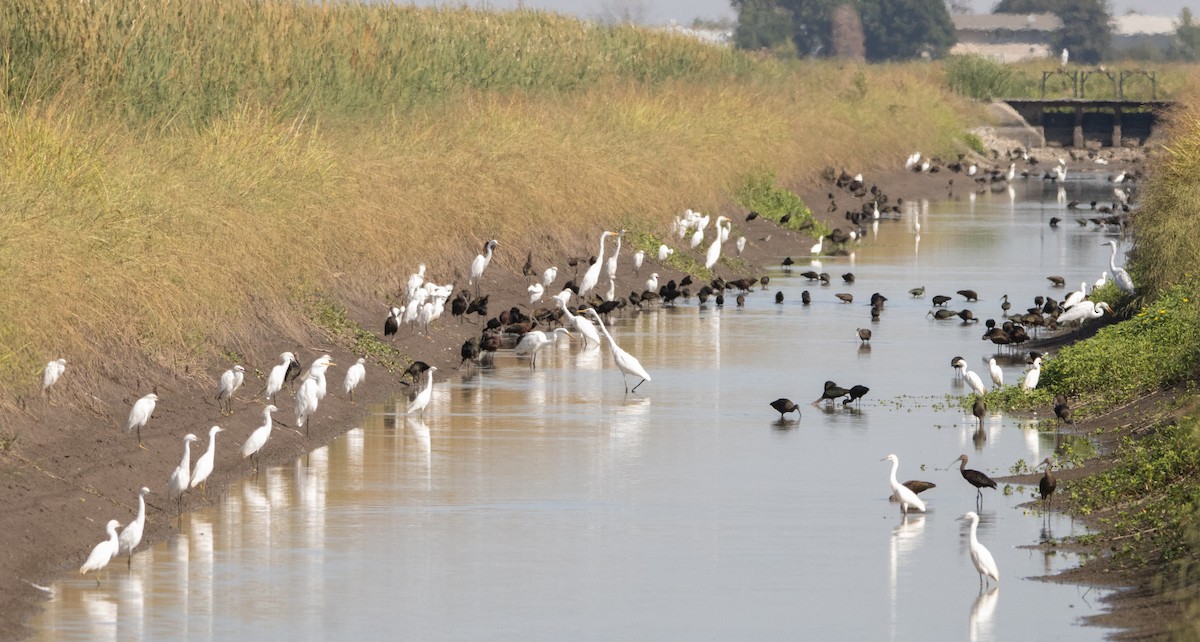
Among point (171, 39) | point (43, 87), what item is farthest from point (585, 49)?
point (43, 87)

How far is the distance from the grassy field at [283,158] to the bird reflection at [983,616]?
22.2 ft

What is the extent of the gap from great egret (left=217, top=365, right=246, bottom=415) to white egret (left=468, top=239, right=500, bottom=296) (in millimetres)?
9036

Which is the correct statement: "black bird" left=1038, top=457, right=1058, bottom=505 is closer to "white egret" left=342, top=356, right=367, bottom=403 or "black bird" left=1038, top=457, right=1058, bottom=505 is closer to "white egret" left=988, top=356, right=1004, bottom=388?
"white egret" left=988, top=356, right=1004, bottom=388

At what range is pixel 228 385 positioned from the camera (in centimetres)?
1645

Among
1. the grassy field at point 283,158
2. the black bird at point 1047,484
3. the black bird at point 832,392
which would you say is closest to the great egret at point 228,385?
the grassy field at point 283,158

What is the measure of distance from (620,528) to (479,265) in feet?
40.0

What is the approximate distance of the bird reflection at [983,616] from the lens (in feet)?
36.5

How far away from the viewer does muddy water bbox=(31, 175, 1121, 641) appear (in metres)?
→ 11.4

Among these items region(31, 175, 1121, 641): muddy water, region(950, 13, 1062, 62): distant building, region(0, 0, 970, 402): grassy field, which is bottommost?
region(31, 175, 1121, 641): muddy water

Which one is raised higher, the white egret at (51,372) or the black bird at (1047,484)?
the white egret at (51,372)

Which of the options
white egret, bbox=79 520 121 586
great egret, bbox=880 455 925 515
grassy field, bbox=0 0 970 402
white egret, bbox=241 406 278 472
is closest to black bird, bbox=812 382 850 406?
great egret, bbox=880 455 925 515

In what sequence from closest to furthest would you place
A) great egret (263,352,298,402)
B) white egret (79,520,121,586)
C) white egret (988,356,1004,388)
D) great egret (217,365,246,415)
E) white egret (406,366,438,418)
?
white egret (79,520,121,586) → great egret (217,365,246,415) → great egret (263,352,298,402) → white egret (406,366,438,418) → white egret (988,356,1004,388)

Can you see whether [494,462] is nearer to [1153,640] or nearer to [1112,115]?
[1153,640]

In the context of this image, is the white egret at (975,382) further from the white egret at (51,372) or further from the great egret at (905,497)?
the white egret at (51,372)
